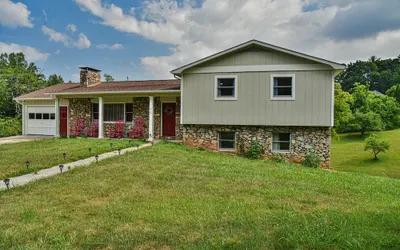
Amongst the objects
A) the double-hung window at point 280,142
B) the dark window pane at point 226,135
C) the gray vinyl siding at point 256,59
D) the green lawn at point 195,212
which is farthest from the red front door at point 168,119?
the green lawn at point 195,212

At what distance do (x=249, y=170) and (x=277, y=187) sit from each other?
205cm

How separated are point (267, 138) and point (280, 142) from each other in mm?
625

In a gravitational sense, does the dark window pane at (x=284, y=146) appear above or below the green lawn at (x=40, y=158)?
above

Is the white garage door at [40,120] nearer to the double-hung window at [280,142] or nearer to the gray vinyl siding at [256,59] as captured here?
the gray vinyl siding at [256,59]

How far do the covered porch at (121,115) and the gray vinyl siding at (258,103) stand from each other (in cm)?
172

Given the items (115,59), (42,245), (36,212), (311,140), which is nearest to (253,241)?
(42,245)

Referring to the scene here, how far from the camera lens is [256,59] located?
11.9m

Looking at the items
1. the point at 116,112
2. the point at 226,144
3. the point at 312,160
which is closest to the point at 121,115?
the point at 116,112

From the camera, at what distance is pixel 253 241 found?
3178 millimetres

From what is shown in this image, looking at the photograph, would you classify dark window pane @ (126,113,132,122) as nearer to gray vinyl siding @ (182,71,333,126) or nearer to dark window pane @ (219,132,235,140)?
gray vinyl siding @ (182,71,333,126)

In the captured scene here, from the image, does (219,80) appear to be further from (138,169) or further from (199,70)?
(138,169)

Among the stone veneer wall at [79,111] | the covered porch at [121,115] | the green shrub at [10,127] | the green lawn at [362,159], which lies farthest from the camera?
the green lawn at [362,159]

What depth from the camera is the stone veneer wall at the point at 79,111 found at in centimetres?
1628

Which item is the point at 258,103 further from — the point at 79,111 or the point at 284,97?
the point at 79,111
